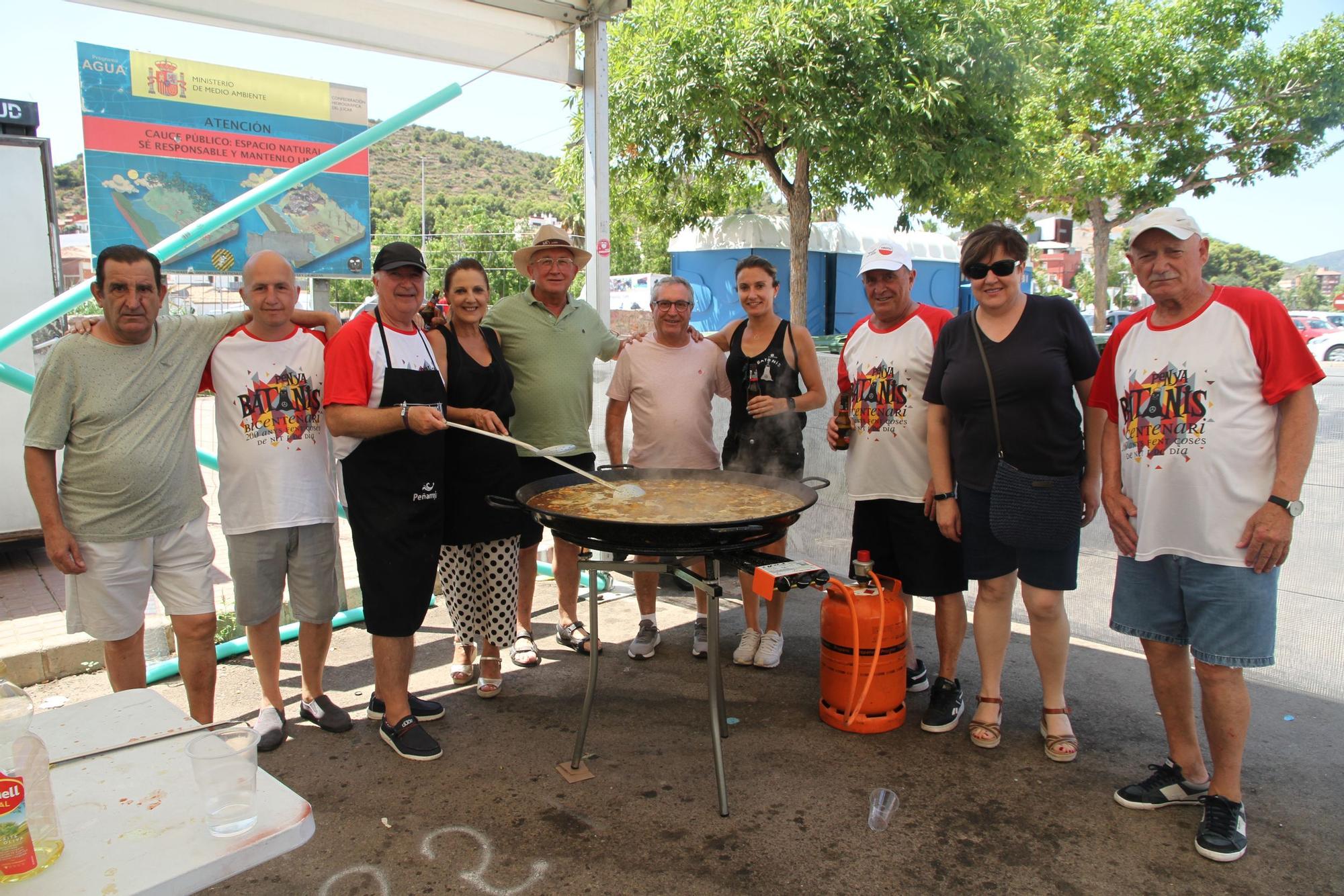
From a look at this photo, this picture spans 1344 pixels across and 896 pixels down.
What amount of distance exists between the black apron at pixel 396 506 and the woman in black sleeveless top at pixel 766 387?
1.43 metres

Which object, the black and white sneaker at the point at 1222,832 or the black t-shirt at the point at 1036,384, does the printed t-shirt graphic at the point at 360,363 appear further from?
the black and white sneaker at the point at 1222,832

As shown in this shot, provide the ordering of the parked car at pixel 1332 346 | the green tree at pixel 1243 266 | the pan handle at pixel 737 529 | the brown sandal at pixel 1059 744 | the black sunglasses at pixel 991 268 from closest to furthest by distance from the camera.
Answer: the pan handle at pixel 737 529, the black sunglasses at pixel 991 268, the brown sandal at pixel 1059 744, the parked car at pixel 1332 346, the green tree at pixel 1243 266

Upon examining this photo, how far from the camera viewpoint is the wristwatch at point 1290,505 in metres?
2.53

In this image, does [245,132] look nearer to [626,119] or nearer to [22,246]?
[22,246]

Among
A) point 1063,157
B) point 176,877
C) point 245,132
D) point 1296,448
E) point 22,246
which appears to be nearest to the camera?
point 176,877

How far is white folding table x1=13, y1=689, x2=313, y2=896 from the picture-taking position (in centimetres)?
139

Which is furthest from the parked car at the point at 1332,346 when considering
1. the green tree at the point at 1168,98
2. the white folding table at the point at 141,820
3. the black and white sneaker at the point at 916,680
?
the white folding table at the point at 141,820

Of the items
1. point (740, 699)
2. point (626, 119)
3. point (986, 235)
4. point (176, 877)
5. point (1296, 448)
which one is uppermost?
point (626, 119)

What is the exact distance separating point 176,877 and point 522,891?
56.1 inches

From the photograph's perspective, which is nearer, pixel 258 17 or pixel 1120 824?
pixel 1120 824

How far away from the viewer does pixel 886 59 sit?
528 inches

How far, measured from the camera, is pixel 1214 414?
2641mm

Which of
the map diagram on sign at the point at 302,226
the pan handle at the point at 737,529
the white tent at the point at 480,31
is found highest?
the white tent at the point at 480,31

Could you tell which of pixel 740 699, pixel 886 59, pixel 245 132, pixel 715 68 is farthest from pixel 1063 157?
pixel 740 699
